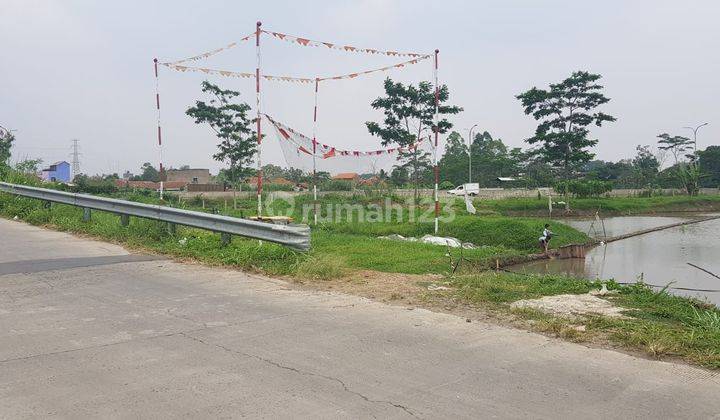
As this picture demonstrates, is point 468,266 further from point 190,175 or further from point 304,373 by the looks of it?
point 190,175

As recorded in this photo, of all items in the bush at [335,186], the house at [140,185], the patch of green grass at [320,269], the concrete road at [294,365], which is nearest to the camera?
the concrete road at [294,365]

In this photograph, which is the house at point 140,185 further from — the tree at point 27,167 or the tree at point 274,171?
the tree at point 27,167

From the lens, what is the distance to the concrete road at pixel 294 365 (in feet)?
12.2

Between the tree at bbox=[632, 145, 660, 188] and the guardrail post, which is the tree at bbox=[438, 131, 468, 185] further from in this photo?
the guardrail post

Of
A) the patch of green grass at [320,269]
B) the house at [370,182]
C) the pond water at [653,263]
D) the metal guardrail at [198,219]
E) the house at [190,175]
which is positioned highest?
the house at [190,175]

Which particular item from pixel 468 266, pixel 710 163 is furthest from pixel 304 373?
pixel 710 163

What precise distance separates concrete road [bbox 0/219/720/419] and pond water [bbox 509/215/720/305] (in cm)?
564

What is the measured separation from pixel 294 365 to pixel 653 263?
1451 cm

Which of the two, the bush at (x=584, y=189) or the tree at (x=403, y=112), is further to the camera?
the bush at (x=584, y=189)

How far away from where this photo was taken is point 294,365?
14.8 ft

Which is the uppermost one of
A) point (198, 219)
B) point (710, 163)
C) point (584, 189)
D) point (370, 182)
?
point (710, 163)

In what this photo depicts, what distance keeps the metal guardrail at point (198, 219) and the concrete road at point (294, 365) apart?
2064 millimetres

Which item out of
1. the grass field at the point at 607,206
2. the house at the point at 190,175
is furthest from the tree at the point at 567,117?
the house at the point at 190,175

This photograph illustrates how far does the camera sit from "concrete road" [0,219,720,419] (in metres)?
3.72
